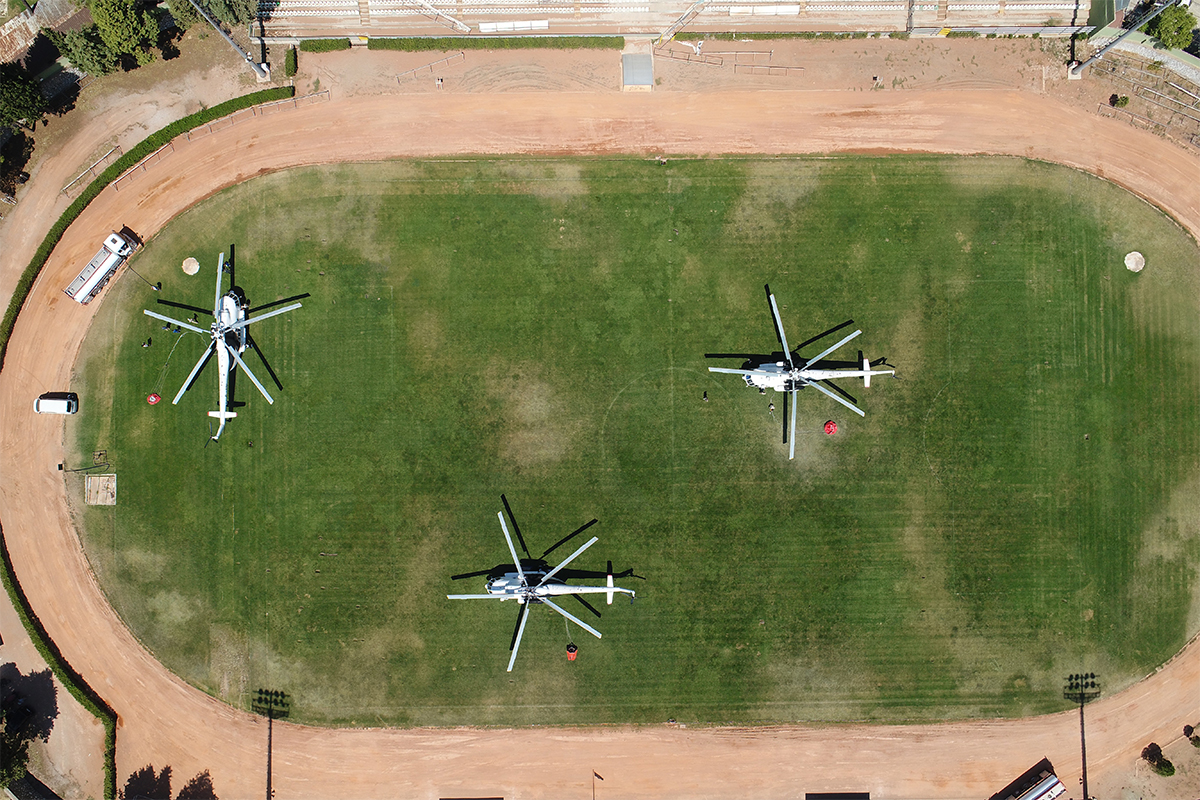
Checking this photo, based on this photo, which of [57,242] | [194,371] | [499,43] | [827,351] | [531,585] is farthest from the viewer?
[499,43]

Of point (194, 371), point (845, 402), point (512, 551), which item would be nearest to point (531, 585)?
point (512, 551)

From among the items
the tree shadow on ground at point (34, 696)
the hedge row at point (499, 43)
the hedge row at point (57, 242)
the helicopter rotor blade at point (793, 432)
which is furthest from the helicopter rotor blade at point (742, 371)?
the tree shadow on ground at point (34, 696)

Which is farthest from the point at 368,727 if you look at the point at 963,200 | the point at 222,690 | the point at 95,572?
the point at 963,200

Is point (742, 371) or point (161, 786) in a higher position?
point (742, 371)

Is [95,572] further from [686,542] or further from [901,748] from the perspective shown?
[901,748]

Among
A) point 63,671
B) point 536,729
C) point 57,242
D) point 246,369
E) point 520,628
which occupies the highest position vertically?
point 57,242

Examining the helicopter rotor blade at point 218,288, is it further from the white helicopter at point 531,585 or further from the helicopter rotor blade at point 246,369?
the white helicopter at point 531,585

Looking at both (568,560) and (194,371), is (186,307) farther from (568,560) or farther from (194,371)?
(568,560)
